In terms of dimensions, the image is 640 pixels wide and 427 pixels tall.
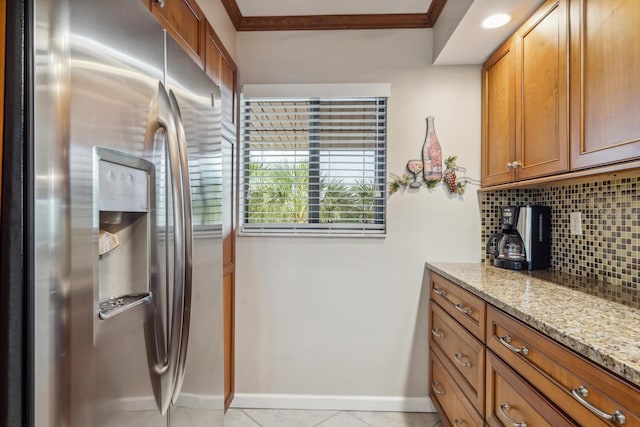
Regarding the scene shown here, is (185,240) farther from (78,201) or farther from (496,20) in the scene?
(496,20)

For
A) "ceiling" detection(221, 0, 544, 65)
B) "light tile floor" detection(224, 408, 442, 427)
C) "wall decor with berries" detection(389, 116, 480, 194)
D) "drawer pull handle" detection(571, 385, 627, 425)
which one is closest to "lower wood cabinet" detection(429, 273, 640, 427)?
"drawer pull handle" detection(571, 385, 627, 425)

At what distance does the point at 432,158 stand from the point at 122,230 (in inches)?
75.9

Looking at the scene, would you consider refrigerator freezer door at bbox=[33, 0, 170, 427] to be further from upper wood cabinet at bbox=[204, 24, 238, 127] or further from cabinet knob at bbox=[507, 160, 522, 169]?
cabinet knob at bbox=[507, 160, 522, 169]

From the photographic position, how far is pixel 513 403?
3.97 feet

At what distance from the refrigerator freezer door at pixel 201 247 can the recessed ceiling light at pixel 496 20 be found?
1418mm

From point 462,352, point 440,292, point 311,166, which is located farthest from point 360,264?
point 462,352

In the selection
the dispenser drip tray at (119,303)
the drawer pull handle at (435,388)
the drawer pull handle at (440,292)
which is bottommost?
the drawer pull handle at (435,388)

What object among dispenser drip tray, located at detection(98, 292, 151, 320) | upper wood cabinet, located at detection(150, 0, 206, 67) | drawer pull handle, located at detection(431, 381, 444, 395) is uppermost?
upper wood cabinet, located at detection(150, 0, 206, 67)

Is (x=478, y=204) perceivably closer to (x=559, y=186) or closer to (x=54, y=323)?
(x=559, y=186)

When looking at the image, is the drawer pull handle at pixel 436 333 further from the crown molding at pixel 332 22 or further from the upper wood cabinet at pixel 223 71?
the crown molding at pixel 332 22

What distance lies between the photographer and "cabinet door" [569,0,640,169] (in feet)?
3.82

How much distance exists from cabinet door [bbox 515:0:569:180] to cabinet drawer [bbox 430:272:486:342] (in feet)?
2.18

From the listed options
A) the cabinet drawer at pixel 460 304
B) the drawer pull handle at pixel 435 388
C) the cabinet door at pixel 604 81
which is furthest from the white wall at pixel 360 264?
the cabinet door at pixel 604 81

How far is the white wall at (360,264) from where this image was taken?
90.5 inches
